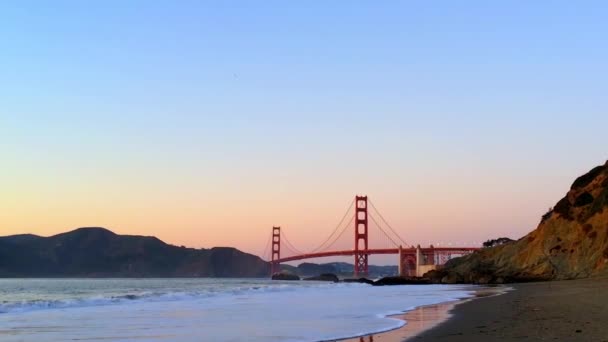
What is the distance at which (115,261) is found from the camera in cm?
19438

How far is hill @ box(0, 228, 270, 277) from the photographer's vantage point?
185 m

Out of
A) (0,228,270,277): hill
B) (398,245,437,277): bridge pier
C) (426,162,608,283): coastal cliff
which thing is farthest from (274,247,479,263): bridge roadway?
(0,228,270,277): hill

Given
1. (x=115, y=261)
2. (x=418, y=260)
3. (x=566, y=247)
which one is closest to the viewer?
(x=566, y=247)

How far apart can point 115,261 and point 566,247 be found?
161 meters

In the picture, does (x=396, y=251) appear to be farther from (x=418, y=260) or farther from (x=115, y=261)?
(x=115, y=261)

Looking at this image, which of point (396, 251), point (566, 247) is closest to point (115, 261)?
point (396, 251)

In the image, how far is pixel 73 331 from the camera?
551 inches

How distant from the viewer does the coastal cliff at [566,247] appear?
48.4 metres

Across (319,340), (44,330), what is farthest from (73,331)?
(319,340)

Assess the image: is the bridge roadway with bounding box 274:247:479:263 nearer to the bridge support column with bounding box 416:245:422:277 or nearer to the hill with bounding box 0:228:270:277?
the bridge support column with bounding box 416:245:422:277

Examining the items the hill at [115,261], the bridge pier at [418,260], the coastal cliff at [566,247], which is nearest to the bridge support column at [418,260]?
the bridge pier at [418,260]

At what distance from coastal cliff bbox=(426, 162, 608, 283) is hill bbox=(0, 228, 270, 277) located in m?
119

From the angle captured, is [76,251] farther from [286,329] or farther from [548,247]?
[286,329]

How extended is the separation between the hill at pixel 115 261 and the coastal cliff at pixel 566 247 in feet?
392
